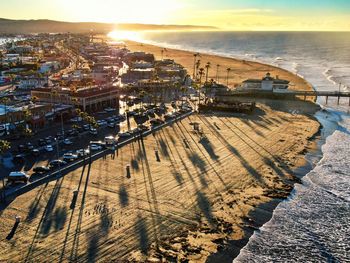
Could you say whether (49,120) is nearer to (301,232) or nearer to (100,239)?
(100,239)

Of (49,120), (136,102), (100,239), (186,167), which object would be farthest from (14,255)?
(136,102)

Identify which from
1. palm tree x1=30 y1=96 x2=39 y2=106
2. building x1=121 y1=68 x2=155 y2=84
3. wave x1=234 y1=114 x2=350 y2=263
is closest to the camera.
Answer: wave x1=234 y1=114 x2=350 y2=263

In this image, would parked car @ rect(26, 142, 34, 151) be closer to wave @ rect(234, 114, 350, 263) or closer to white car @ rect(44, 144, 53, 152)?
white car @ rect(44, 144, 53, 152)

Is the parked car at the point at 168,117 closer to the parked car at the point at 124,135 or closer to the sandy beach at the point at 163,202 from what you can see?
the sandy beach at the point at 163,202

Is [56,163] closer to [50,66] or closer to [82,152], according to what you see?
[82,152]

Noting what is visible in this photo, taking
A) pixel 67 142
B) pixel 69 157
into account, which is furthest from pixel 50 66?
pixel 69 157

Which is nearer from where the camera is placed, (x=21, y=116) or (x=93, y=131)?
(x=93, y=131)

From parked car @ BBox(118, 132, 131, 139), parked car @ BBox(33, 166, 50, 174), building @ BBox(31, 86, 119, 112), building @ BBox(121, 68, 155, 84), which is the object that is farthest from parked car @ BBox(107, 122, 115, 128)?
building @ BBox(121, 68, 155, 84)
